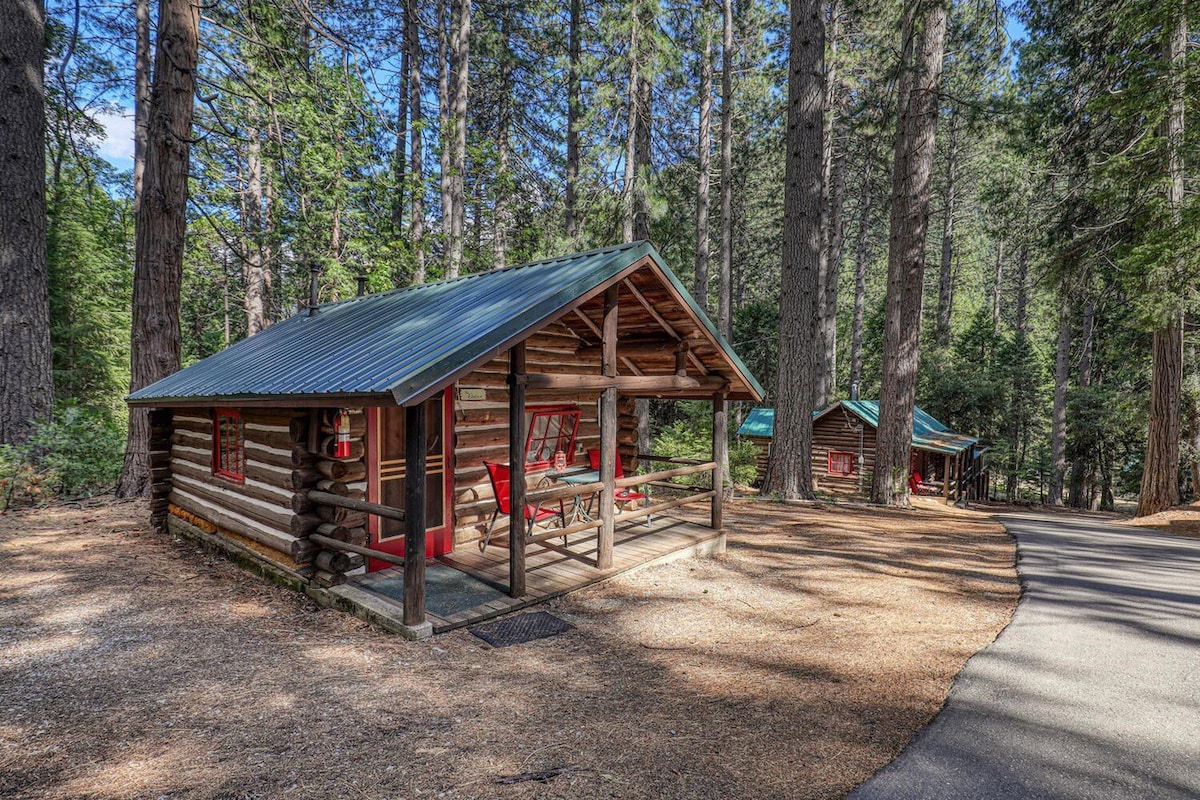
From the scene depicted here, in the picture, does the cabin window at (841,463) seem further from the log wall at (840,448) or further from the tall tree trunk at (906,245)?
the tall tree trunk at (906,245)

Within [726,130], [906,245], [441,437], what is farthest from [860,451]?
[441,437]

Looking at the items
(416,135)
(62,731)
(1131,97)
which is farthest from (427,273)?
(1131,97)

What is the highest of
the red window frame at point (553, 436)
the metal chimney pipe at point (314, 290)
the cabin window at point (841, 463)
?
the metal chimney pipe at point (314, 290)

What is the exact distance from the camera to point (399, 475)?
6.66m

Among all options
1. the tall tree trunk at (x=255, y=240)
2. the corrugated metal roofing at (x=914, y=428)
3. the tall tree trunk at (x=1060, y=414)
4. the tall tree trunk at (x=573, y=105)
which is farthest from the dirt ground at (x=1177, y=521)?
the tall tree trunk at (x=255, y=240)

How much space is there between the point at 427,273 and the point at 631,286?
40.7 feet

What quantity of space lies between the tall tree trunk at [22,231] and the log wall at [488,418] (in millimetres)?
8433

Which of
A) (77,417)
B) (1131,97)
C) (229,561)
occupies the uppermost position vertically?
(1131,97)

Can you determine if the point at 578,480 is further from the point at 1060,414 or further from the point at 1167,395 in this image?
the point at 1060,414

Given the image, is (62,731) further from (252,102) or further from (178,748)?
(252,102)

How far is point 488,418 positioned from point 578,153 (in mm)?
12578

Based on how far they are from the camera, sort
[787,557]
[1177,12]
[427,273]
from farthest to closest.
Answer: [427,273], [1177,12], [787,557]

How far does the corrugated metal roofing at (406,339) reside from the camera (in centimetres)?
462

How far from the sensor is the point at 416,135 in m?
18.1
